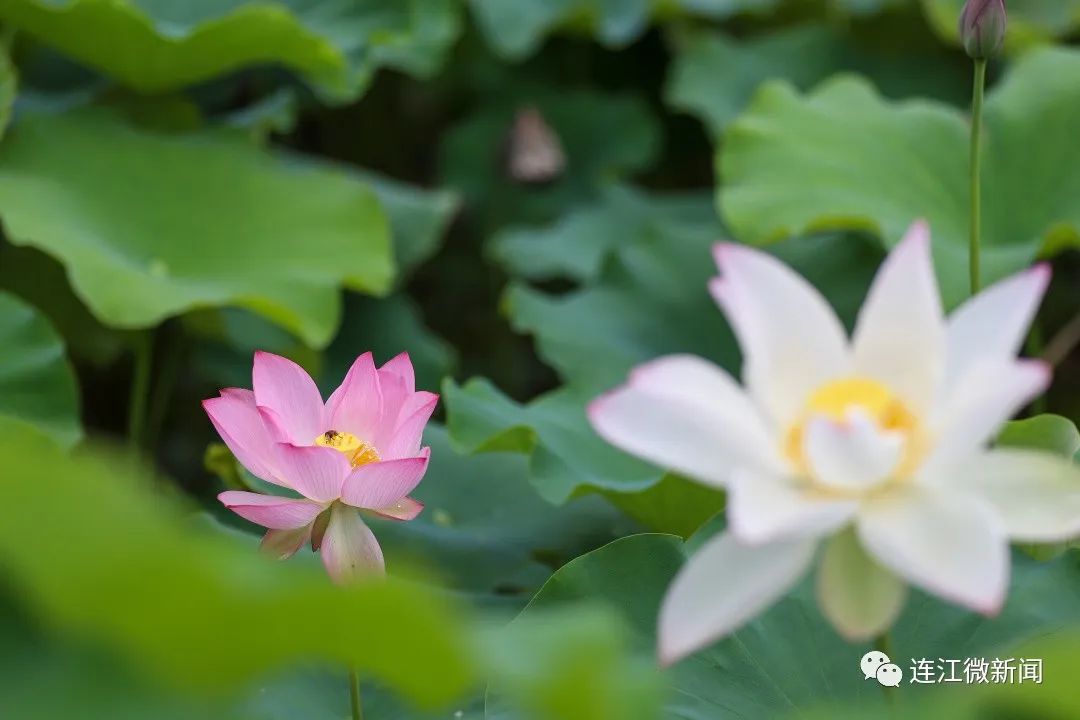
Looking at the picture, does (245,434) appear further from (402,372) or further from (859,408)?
(859,408)

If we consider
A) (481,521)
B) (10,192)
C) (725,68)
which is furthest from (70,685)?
(725,68)

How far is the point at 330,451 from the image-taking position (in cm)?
62

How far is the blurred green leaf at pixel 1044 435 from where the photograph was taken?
31.1 inches

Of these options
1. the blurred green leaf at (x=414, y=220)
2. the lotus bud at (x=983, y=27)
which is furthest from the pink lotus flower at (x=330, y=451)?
the blurred green leaf at (x=414, y=220)

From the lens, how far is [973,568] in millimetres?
436

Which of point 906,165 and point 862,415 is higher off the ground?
point 862,415

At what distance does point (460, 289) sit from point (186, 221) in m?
0.91

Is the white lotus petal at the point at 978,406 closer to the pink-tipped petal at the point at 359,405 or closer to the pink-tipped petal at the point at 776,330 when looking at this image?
the pink-tipped petal at the point at 776,330

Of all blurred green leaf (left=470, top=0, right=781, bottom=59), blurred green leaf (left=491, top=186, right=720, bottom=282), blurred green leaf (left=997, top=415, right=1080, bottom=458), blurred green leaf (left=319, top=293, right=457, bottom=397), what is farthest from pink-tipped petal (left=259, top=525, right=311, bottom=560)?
blurred green leaf (left=470, top=0, right=781, bottom=59)

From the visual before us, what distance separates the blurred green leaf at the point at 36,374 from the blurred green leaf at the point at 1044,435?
2.76ft

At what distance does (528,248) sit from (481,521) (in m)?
0.80

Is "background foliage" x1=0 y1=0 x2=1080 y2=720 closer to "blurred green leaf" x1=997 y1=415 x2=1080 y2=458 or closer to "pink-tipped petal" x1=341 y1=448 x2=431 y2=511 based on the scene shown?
"blurred green leaf" x1=997 y1=415 x2=1080 y2=458

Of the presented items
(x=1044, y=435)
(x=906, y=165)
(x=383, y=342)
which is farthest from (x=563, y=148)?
(x=1044, y=435)

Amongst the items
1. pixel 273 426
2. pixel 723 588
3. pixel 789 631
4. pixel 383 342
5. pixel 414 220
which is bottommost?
pixel 383 342
